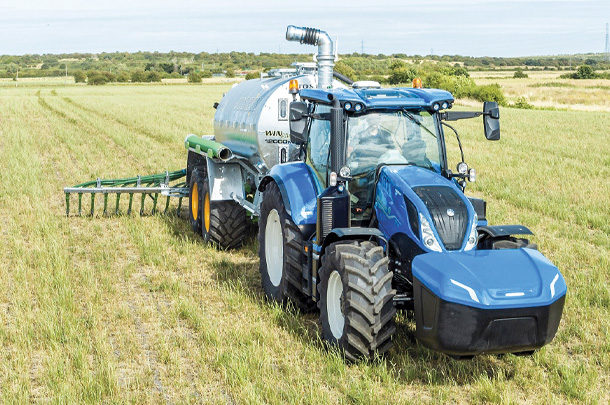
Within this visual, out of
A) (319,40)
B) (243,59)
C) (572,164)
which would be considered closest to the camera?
(319,40)

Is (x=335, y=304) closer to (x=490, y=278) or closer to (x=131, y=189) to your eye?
(x=490, y=278)

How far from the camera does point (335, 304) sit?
618 centimetres

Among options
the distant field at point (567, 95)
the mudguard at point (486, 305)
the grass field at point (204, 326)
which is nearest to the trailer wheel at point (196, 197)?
the grass field at point (204, 326)

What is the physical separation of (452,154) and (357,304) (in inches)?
639

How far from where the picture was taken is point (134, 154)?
65.1 feet

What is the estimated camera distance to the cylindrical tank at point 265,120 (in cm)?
981

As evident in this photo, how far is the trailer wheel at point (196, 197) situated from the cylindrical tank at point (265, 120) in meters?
0.75

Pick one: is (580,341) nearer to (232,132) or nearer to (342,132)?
(342,132)

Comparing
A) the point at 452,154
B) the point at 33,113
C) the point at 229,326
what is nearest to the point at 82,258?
the point at 229,326

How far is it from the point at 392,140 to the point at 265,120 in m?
3.40

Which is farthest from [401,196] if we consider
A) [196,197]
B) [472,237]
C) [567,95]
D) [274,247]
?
[567,95]

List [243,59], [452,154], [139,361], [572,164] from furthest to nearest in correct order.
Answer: [243,59] → [452,154] → [572,164] → [139,361]

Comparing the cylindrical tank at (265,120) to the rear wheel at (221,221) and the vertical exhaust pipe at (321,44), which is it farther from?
the rear wheel at (221,221)

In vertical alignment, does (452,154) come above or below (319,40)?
below
